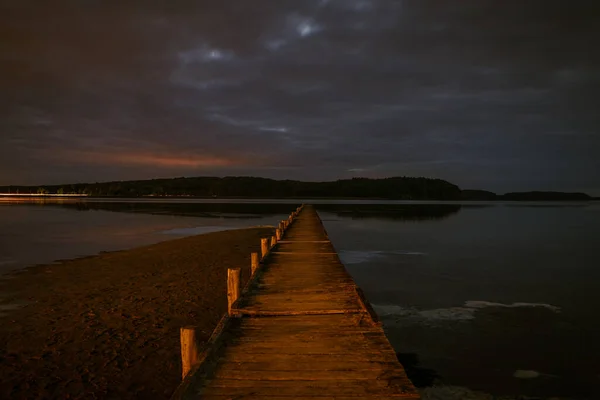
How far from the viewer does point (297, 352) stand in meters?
5.96

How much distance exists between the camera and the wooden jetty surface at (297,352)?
4828 millimetres

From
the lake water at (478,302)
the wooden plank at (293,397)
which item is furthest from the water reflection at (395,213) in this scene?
the wooden plank at (293,397)

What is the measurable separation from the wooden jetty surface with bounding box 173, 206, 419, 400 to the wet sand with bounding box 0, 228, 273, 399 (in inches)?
76.9

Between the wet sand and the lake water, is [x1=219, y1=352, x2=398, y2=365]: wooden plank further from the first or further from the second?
the lake water

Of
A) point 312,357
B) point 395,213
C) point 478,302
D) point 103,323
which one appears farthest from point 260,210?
point 312,357

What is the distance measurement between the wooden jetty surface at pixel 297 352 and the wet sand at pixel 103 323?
195cm

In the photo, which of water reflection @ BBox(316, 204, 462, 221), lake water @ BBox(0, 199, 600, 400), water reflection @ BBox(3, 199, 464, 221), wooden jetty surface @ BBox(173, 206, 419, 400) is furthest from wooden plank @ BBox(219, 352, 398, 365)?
water reflection @ BBox(316, 204, 462, 221)

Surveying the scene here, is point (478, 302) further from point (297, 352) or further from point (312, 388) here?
point (312, 388)

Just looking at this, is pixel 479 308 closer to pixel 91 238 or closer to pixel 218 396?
pixel 218 396

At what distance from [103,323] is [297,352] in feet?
21.9

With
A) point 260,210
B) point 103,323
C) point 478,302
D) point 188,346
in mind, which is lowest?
point 478,302

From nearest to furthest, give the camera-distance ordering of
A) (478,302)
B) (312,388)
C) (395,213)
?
(312,388) → (478,302) → (395,213)

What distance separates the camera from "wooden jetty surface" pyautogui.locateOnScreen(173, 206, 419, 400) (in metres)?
4.83

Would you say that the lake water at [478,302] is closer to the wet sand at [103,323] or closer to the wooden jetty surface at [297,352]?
the wooden jetty surface at [297,352]
